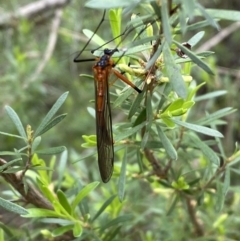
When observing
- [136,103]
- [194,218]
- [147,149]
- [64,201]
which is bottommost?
[194,218]

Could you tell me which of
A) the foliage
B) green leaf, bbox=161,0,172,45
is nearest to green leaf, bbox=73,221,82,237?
the foliage

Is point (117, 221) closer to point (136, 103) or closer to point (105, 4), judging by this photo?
point (136, 103)

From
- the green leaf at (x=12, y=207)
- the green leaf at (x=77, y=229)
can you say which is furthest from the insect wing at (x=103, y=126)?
the green leaf at (x=12, y=207)

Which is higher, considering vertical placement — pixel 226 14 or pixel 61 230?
pixel 226 14

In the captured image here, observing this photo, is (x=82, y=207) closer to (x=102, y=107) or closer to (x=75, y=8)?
(x=102, y=107)

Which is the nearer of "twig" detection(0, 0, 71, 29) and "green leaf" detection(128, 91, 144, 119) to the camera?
"green leaf" detection(128, 91, 144, 119)

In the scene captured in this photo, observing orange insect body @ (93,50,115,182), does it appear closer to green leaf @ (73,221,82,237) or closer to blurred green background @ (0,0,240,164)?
green leaf @ (73,221,82,237)

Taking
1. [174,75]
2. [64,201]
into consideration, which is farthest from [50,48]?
[174,75]
